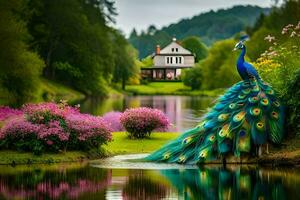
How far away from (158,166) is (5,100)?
41560 millimetres

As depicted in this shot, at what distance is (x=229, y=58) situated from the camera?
432 ft

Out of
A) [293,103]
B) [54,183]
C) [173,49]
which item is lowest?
[54,183]

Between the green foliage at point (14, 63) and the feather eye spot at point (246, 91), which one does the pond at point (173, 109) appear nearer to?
the green foliage at point (14, 63)

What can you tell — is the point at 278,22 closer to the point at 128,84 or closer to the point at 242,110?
the point at 128,84

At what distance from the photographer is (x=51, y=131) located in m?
25.4

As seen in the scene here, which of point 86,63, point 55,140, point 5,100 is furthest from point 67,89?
point 55,140

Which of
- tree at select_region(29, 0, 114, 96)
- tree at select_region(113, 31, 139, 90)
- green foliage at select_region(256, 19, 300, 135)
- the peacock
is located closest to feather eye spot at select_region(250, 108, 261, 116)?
the peacock

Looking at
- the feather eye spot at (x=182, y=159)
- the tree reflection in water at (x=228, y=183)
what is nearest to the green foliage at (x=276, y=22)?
the feather eye spot at (x=182, y=159)

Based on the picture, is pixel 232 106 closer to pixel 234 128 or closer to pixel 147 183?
pixel 234 128

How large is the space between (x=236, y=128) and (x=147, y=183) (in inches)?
207

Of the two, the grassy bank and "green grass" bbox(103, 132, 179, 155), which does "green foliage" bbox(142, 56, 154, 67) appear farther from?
"green grass" bbox(103, 132, 179, 155)

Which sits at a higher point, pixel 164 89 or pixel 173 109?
pixel 164 89

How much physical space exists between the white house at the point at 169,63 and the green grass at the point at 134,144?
13338 cm

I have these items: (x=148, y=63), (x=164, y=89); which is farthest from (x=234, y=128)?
(x=148, y=63)
